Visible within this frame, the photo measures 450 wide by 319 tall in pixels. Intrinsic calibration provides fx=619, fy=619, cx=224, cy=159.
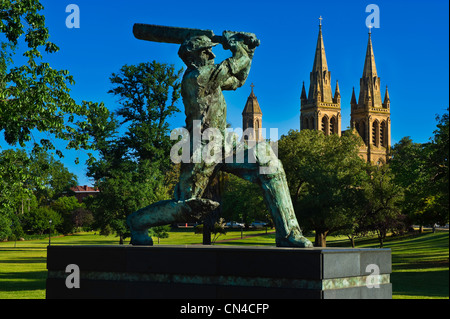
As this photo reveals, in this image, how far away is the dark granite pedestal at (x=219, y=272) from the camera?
702cm

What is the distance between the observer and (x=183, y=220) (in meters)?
8.69

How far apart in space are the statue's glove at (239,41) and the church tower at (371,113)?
5112 inches

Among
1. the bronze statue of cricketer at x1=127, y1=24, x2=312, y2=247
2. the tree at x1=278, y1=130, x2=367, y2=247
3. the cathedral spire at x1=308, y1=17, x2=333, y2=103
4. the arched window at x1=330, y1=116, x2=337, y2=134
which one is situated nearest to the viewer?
the bronze statue of cricketer at x1=127, y1=24, x2=312, y2=247

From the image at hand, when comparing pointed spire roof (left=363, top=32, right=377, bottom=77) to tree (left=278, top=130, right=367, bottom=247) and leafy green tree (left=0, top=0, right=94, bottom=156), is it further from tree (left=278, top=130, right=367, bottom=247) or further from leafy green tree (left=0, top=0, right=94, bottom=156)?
leafy green tree (left=0, top=0, right=94, bottom=156)

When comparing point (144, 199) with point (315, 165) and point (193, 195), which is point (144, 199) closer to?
A: point (315, 165)

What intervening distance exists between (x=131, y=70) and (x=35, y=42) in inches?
907

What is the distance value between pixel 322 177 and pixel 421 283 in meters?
14.2

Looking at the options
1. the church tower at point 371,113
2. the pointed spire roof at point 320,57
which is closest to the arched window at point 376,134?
the church tower at point 371,113

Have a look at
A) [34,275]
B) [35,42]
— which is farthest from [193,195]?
[34,275]

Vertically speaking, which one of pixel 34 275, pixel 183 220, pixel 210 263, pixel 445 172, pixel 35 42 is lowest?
pixel 34 275

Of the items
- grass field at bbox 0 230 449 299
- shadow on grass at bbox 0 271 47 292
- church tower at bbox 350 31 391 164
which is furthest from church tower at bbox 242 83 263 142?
shadow on grass at bbox 0 271 47 292

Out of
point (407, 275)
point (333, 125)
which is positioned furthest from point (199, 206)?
point (333, 125)

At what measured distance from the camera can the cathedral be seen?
135 meters
